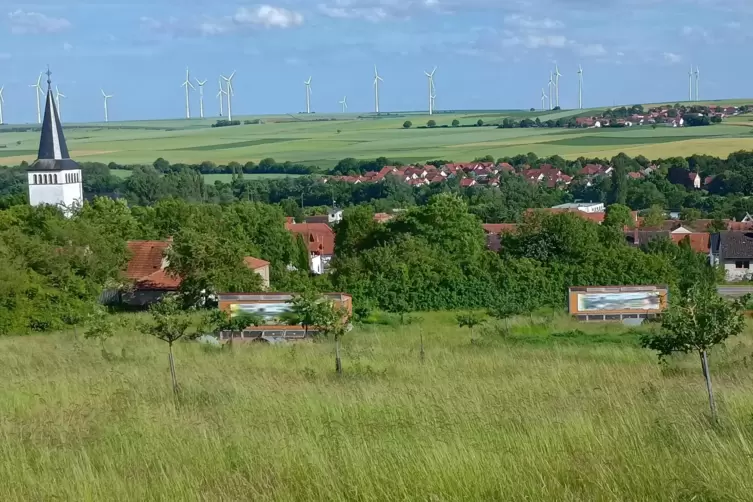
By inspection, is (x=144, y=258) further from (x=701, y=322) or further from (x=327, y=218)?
(x=327, y=218)

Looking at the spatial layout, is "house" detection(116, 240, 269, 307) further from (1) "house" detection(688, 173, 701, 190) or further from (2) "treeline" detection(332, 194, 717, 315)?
(1) "house" detection(688, 173, 701, 190)

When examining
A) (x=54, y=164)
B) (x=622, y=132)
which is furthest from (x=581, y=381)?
(x=622, y=132)

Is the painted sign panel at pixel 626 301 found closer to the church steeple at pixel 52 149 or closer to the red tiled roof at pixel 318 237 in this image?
the red tiled roof at pixel 318 237

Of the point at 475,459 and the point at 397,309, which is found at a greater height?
the point at 475,459

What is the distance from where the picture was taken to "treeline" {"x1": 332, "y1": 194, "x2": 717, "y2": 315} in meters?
31.8

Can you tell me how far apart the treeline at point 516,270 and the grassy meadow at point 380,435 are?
18201 millimetres

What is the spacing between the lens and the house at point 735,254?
167 ft

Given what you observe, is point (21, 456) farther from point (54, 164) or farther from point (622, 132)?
point (622, 132)

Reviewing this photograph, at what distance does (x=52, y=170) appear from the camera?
228 feet

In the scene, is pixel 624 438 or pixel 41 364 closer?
pixel 624 438

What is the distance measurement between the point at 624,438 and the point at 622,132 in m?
183

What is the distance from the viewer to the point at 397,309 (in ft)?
102

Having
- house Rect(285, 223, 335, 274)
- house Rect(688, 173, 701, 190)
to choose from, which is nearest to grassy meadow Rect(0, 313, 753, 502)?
house Rect(285, 223, 335, 274)

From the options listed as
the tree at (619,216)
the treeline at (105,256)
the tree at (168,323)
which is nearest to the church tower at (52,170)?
the treeline at (105,256)
